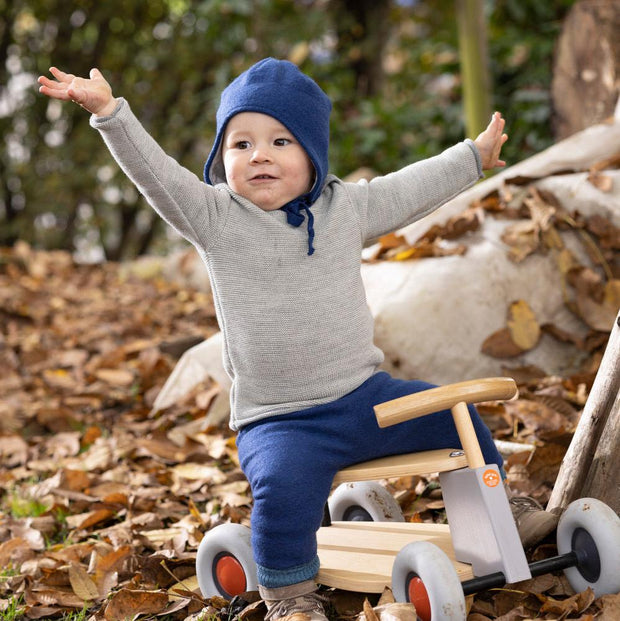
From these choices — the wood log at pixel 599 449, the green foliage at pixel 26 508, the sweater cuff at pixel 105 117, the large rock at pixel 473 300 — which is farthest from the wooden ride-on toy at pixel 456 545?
the large rock at pixel 473 300

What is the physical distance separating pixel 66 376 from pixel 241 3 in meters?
3.59

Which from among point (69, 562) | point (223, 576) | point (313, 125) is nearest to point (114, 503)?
point (69, 562)

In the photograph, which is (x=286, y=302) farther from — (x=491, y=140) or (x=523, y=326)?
(x=523, y=326)

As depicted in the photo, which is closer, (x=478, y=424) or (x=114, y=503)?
(x=478, y=424)

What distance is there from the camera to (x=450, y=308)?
3.02m

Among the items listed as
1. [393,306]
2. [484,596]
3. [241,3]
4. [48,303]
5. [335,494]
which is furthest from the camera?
[241,3]

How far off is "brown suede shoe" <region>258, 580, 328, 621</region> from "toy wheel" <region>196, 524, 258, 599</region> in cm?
13

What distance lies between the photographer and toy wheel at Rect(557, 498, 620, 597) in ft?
5.49

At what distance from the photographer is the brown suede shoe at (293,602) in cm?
173

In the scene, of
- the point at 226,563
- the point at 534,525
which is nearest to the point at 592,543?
the point at 534,525

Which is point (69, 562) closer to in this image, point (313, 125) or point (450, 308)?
point (313, 125)

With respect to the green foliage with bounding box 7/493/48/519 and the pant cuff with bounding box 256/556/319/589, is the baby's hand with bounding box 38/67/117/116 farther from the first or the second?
the green foliage with bounding box 7/493/48/519

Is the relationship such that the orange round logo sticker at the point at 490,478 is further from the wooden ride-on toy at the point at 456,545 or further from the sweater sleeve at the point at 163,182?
the sweater sleeve at the point at 163,182

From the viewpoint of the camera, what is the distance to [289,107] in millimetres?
1930
